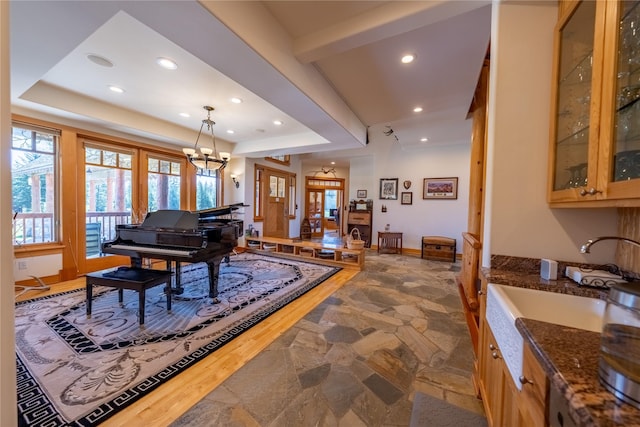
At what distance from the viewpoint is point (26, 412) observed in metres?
1.44

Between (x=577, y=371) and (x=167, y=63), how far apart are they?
3600mm

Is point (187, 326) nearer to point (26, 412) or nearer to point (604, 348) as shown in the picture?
point (26, 412)

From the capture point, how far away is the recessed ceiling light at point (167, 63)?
8.24 feet

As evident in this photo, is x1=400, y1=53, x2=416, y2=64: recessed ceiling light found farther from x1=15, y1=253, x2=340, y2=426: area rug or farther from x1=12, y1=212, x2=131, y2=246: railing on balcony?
x1=12, y1=212, x2=131, y2=246: railing on balcony

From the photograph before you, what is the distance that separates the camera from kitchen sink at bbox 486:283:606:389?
102cm

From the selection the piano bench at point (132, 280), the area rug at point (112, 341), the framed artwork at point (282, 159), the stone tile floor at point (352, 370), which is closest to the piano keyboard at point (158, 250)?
the piano bench at point (132, 280)

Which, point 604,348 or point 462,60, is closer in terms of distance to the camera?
point 604,348

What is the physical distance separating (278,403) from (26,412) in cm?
148

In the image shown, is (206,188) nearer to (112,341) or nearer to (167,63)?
(167,63)

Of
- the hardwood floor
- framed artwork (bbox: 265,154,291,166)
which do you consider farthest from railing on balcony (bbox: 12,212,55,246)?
framed artwork (bbox: 265,154,291,166)

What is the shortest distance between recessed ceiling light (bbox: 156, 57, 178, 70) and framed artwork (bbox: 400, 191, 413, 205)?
566cm

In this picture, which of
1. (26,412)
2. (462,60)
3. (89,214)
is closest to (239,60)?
(462,60)

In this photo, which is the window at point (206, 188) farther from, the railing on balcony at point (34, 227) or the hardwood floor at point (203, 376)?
the hardwood floor at point (203, 376)

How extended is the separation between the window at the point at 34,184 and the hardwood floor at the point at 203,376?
1047 mm
